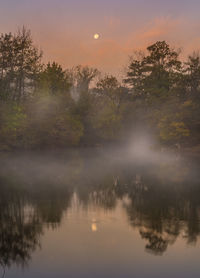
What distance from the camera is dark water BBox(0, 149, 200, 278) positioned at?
30.7 ft

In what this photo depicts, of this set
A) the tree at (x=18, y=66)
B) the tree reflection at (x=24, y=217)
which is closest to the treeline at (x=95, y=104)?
the tree at (x=18, y=66)

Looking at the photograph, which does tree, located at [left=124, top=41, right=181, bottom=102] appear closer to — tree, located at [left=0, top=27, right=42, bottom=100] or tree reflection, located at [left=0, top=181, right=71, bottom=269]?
tree, located at [left=0, top=27, right=42, bottom=100]

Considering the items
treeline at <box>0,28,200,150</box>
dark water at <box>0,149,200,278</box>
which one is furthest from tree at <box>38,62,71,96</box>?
dark water at <box>0,149,200,278</box>

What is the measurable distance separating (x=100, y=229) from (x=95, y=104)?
56.7m

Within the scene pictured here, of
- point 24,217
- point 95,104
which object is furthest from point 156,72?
point 24,217

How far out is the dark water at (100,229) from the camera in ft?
30.7

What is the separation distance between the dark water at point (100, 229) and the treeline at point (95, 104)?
2875 centimetres

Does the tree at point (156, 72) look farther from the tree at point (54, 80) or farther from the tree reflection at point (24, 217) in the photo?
the tree reflection at point (24, 217)

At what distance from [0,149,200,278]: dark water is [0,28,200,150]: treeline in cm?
2875

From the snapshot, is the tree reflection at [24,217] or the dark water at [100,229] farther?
the tree reflection at [24,217]

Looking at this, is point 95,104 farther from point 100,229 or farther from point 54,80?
point 100,229

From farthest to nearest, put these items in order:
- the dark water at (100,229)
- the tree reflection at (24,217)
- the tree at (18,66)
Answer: the tree at (18,66) → the tree reflection at (24,217) → the dark water at (100,229)

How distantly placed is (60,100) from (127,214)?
156 feet

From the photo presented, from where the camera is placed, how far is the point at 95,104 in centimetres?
6825
